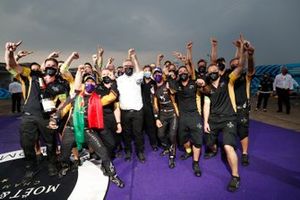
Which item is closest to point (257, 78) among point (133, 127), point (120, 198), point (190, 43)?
point (190, 43)

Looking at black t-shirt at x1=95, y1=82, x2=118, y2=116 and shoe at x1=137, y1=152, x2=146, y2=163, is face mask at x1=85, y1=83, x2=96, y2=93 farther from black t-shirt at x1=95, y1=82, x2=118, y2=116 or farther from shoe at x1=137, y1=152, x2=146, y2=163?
shoe at x1=137, y1=152, x2=146, y2=163

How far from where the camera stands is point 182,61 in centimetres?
576

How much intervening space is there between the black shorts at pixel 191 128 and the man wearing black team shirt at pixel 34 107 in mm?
2473

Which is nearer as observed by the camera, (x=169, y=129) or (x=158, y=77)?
(x=169, y=129)

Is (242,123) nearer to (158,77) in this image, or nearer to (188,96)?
(188,96)

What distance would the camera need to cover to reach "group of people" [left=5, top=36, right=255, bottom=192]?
4199 millimetres

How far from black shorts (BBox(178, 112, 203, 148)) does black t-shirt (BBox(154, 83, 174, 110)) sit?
1.46ft

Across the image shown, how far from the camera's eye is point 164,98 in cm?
535

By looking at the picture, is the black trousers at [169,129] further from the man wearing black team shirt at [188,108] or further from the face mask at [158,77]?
the face mask at [158,77]

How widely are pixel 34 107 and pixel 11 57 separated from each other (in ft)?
3.16

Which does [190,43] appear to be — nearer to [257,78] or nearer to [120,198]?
[120,198]

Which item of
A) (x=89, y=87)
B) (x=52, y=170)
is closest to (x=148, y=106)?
(x=89, y=87)

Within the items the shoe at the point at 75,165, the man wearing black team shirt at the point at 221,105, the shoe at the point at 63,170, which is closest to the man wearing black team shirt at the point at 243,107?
the man wearing black team shirt at the point at 221,105

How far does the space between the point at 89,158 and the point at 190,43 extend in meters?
3.69
